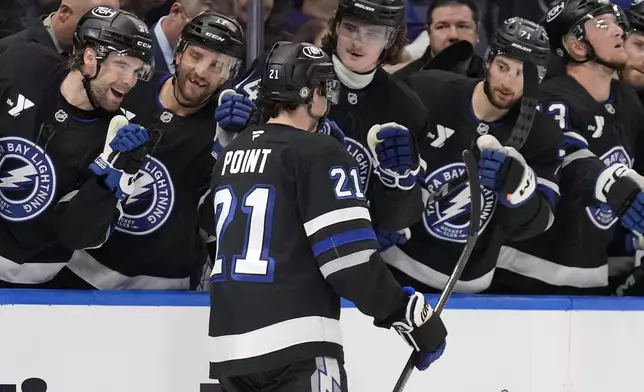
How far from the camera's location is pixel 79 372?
2.86 meters

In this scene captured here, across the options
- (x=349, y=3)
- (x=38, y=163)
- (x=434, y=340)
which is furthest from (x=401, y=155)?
(x=38, y=163)

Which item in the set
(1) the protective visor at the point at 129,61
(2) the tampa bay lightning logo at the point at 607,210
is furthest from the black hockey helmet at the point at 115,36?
(2) the tampa bay lightning logo at the point at 607,210

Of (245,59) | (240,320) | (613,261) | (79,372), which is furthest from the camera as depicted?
(613,261)

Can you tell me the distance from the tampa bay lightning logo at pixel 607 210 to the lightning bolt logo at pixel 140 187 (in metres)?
1.26

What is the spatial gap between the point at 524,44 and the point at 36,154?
127cm

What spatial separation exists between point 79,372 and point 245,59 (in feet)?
3.31

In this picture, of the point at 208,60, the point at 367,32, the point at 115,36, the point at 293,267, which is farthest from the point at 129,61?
the point at 293,267

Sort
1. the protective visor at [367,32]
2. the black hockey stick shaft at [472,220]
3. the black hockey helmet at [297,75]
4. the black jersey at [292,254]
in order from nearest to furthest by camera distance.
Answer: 1. the black jersey at [292,254]
2. the black hockey helmet at [297,75]
3. the black hockey stick shaft at [472,220]
4. the protective visor at [367,32]

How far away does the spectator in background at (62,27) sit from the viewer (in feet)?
10.5

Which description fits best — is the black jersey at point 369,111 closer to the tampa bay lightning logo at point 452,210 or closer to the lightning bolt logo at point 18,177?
the tampa bay lightning logo at point 452,210

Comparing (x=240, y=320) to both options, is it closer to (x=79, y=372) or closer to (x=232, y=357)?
(x=232, y=357)

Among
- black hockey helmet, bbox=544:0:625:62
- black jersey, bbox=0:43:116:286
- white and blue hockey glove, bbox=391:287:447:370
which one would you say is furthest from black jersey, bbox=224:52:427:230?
white and blue hockey glove, bbox=391:287:447:370

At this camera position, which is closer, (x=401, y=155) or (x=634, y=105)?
(x=401, y=155)

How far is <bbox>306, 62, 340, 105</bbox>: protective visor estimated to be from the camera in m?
2.39
